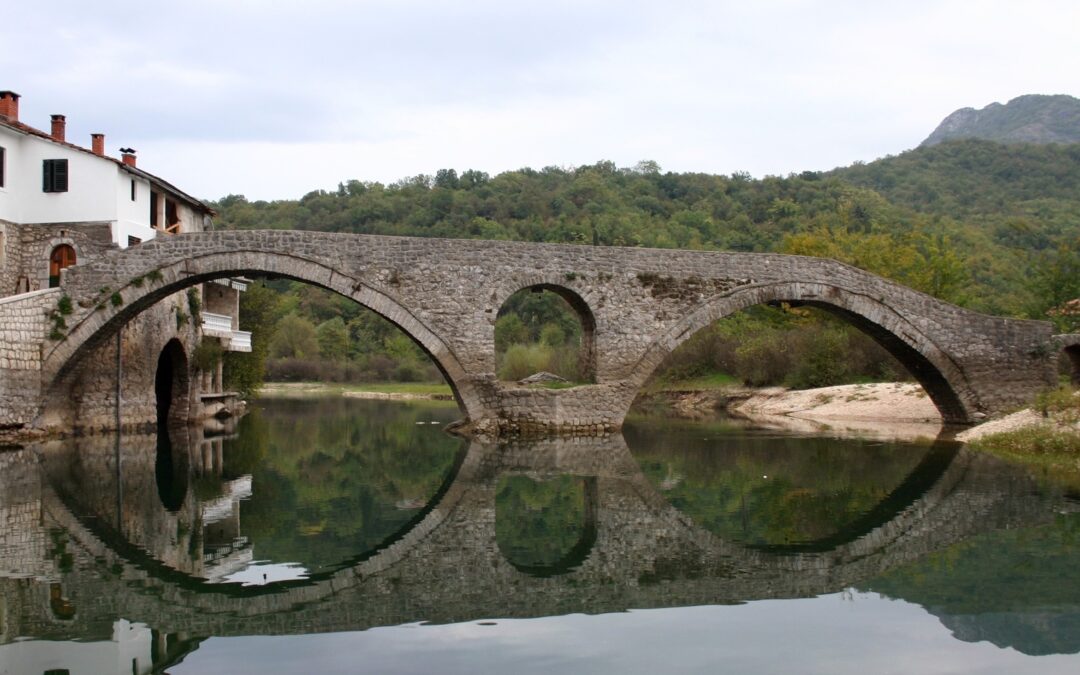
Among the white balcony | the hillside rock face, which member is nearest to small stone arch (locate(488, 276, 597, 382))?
the white balcony

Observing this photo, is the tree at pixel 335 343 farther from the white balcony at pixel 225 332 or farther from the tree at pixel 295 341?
the white balcony at pixel 225 332

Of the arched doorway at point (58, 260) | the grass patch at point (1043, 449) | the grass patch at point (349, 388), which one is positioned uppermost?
the arched doorway at point (58, 260)

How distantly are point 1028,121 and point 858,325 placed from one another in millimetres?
117775

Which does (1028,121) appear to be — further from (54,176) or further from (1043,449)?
(54,176)

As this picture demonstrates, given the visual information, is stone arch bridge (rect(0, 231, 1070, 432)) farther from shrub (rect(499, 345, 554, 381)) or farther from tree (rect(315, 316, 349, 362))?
tree (rect(315, 316, 349, 362))

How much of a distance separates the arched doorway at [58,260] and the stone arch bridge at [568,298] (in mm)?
2766

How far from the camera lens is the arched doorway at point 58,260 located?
73.5ft

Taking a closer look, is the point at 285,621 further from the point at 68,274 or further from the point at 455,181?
the point at 455,181

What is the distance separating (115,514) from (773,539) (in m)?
7.32

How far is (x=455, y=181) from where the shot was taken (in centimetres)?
7406

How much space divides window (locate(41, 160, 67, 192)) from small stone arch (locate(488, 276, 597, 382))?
9.82m

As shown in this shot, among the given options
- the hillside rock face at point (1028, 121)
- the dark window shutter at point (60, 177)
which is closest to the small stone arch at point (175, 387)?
the dark window shutter at point (60, 177)

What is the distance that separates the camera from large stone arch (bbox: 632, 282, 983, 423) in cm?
2262

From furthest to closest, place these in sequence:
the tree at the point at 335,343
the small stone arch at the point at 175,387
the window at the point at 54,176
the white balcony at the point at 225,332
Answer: the tree at the point at 335,343 < the white balcony at the point at 225,332 < the small stone arch at the point at 175,387 < the window at the point at 54,176
